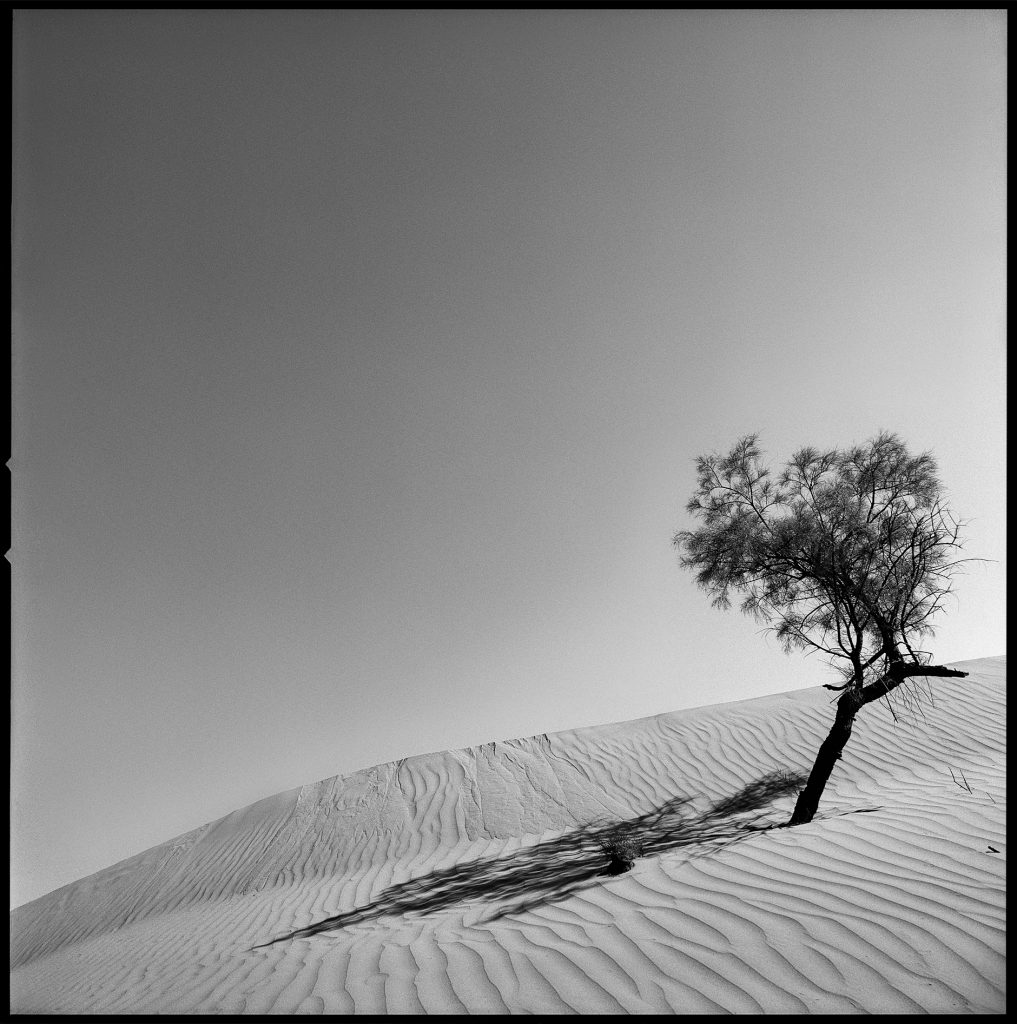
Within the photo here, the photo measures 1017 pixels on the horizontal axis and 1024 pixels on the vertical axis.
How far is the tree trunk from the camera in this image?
608 cm

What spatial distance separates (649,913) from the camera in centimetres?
387

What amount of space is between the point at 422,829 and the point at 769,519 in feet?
28.0

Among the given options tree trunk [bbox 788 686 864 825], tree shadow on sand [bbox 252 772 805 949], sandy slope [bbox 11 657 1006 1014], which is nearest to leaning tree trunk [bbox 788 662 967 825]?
tree trunk [bbox 788 686 864 825]

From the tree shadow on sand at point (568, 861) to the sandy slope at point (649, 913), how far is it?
0.10 meters

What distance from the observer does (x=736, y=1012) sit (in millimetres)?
2807

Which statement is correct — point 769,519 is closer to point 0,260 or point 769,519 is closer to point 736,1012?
point 736,1012

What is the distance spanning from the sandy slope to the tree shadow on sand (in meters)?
0.10

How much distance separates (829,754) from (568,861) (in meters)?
3.10

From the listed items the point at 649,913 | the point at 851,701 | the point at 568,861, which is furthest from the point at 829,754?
the point at 649,913

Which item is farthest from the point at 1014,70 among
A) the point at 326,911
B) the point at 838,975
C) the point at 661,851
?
the point at 326,911

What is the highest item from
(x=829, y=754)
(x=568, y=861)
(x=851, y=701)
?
(x=851, y=701)

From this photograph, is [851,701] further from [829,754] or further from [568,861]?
[568,861]

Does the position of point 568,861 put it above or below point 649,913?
below

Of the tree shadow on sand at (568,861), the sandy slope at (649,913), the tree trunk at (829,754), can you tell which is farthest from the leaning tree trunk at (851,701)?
the tree shadow on sand at (568,861)
